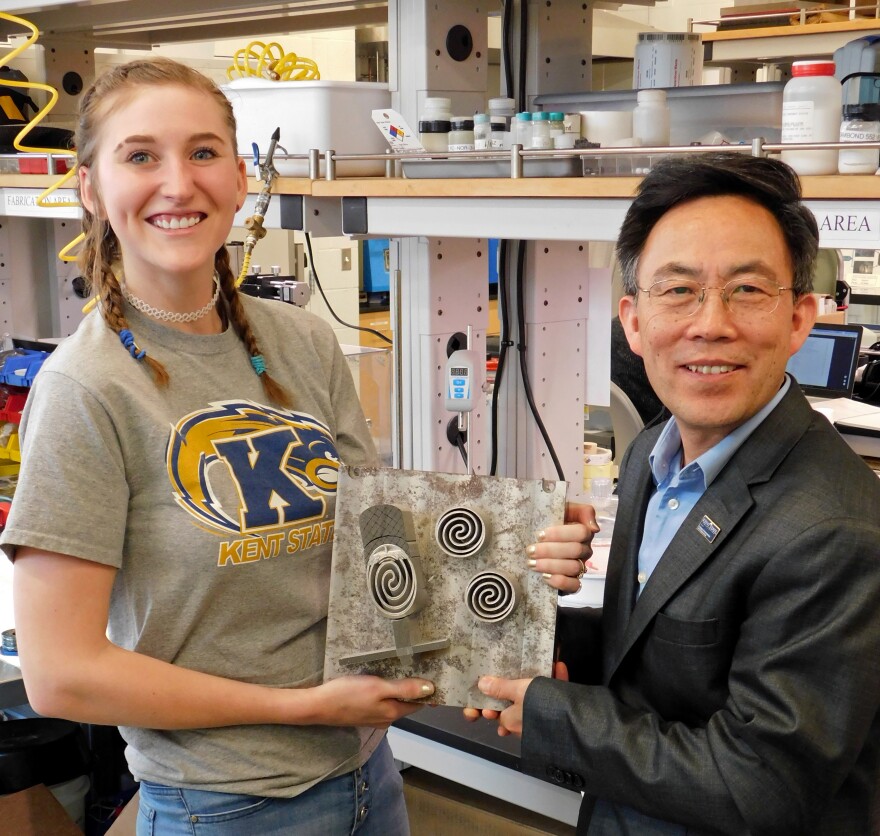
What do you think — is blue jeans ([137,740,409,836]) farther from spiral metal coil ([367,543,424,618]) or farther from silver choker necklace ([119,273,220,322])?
silver choker necklace ([119,273,220,322])

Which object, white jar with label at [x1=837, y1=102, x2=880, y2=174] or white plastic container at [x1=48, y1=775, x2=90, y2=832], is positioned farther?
white plastic container at [x1=48, y1=775, x2=90, y2=832]

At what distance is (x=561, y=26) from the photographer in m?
2.09

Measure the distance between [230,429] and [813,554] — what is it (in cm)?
61

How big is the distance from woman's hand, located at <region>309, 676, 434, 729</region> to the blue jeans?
94 millimetres

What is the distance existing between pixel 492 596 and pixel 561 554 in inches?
3.6

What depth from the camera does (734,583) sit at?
3.31 ft

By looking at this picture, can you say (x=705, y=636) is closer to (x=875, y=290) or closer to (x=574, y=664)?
(x=574, y=664)

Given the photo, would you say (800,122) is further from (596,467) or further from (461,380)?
(596,467)

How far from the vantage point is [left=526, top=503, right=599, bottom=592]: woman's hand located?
116cm

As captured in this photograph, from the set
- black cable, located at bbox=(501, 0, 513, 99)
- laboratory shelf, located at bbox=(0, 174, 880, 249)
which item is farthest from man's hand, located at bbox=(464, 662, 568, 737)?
black cable, located at bbox=(501, 0, 513, 99)

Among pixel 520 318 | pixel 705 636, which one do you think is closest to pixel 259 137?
pixel 520 318

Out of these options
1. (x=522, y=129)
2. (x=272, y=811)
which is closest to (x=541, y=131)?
(x=522, y=129)

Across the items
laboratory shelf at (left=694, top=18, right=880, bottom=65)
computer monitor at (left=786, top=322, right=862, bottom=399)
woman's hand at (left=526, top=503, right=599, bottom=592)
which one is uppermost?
laboratory shelf at (left=694, top=18, right=880, bottom=65)

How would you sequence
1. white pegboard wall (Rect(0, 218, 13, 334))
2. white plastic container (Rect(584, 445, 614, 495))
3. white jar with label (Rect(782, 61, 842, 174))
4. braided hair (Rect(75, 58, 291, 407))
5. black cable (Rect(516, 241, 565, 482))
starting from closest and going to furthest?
braided hair (Rect(75, 58, 291, 407)) < white jar with label (Rect(782, 61, 842, 174)) < black cable (Rect(516, 241, 565, 482)) < white plastic container (Rect(584, 445, 614, 495)) < white pegboard wall (Rect(0, 218, 13, 334))
